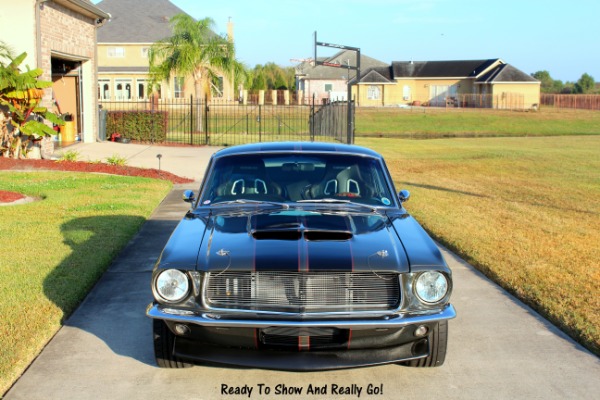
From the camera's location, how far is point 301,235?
519cm

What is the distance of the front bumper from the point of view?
15.3ft

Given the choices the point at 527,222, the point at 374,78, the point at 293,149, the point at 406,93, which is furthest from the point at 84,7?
the point at 406,93

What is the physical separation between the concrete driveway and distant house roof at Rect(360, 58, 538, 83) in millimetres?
67304

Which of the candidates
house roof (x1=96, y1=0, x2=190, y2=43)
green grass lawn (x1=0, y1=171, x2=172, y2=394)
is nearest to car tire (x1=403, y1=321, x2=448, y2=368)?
green grass lawn (x1=0, y1=171, x2=172, y2=394)

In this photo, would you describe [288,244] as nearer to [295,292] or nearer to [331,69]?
[295,292]

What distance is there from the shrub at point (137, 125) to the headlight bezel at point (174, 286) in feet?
81.7

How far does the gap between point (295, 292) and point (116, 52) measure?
54.4 meters

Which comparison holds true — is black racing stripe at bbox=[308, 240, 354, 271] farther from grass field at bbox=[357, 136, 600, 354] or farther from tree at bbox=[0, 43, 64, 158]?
tree at bbox=[0, 43, 64, 158]

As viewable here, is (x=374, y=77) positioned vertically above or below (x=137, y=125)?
above

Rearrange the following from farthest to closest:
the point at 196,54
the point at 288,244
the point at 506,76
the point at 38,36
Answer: the point at 506,76 < the point at 196,54 < the point at 38,36 < the point at 288,244

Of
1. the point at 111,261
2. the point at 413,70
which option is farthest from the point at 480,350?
the point at 413,70

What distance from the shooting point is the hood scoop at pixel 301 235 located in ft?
16.9

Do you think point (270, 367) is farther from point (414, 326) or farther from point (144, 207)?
point (144, 207)

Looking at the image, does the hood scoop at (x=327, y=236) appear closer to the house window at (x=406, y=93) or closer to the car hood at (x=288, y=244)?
the car hood at (x=288, y=244)
